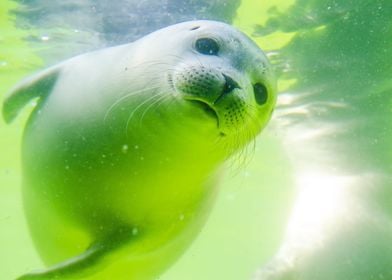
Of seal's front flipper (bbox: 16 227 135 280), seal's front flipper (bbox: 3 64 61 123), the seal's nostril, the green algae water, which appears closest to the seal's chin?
the seal's nostril

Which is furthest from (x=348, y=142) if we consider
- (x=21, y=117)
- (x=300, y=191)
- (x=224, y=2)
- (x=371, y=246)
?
(x=21, y=117)

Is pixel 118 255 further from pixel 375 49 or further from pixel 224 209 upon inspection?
pixel 224 209

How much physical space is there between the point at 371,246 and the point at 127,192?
7.27 metres

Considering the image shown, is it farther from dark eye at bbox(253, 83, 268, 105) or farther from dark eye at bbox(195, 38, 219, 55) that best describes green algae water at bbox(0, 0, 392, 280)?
dark eye at bbox(195, 38, 219, 55)

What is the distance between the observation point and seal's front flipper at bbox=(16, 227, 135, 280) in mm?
2766

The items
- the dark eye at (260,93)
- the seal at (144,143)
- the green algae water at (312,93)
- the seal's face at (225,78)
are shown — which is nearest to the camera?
the seal's face at (225,78)

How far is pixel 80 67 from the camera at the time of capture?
3.63m

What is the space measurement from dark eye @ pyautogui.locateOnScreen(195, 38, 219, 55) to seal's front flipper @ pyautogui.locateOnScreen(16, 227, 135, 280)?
1.33 metres

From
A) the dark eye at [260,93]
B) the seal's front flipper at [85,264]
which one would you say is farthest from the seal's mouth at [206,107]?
the seal's front flipper at [85,264]

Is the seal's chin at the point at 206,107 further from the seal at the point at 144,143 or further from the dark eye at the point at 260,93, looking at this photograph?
the dark eye at the point at 260,93

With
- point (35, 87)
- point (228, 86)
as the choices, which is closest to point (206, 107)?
point (228, 86)

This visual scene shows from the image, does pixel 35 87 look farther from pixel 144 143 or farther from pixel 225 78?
pixel 225 78

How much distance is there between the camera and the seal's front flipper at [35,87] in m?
3.80

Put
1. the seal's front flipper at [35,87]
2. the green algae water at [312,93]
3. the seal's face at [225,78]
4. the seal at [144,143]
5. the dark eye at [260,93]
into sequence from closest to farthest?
the seal's face at [225,78]
the seal at [144,143]
the dark eye at [260,93]
the seal's front flipper at [35,87]
the green algae water at [312,93]
